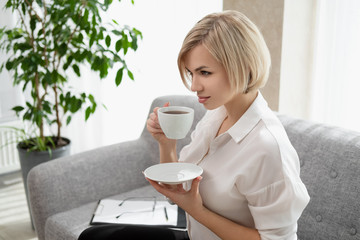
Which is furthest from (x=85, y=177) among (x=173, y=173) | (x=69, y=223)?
(x=173, y=173)

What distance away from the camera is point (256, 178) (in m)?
1.11

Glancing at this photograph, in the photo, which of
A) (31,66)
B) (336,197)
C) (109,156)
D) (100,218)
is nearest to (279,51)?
(336,197)

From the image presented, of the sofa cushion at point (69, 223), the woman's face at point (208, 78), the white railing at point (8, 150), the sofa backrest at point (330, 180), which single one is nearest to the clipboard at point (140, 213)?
the sofa cushion at point (69, 223)

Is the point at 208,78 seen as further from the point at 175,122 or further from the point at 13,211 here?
the point at 13,211

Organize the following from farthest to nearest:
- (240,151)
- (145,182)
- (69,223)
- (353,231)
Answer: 1. (145,182)
2. (69,223)
3. (353,231)
4. (240,151)

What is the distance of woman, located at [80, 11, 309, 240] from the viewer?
3.54 feet

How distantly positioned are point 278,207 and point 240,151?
195 mm

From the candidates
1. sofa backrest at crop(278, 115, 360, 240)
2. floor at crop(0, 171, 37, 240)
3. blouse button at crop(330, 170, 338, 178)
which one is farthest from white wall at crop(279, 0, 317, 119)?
floor at crop(0, 171, 37, 240)

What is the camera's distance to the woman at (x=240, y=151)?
1078mm

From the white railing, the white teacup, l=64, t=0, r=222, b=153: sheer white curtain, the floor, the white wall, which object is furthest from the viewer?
the white railing

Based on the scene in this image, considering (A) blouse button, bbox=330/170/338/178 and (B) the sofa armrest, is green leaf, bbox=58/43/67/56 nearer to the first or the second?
(B) the sofa armrest

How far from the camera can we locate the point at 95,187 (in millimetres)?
1981

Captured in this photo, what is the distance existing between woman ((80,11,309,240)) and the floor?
1628mm

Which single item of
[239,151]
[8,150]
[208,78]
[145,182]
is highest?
[208,78]
